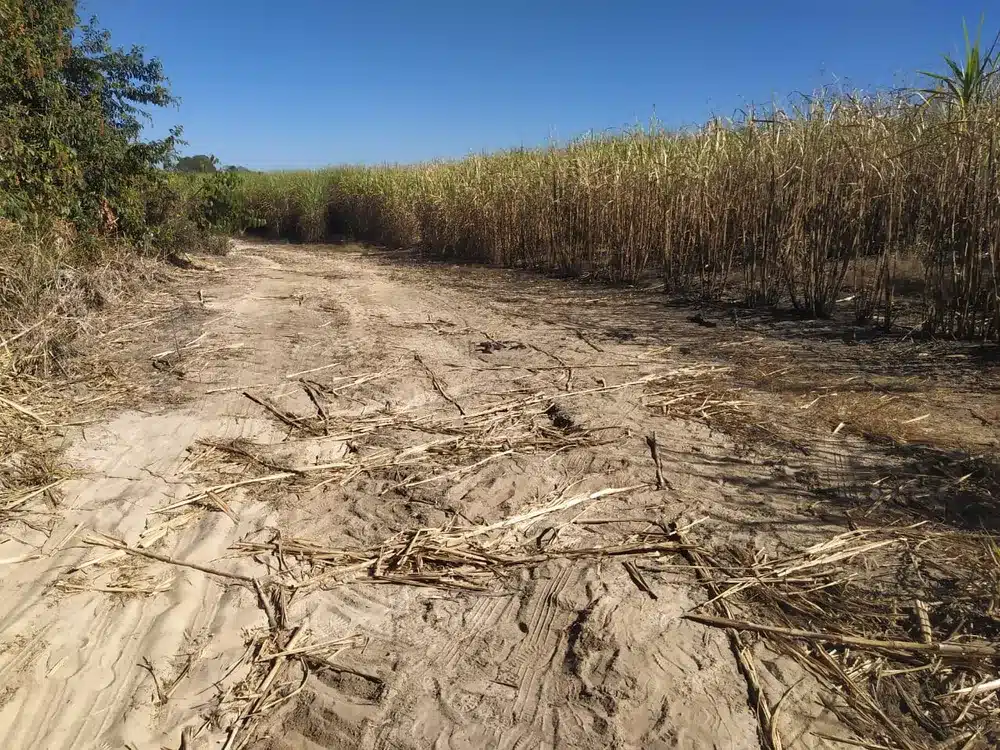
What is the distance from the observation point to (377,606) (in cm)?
255

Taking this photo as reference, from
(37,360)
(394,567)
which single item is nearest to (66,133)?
(37,360)

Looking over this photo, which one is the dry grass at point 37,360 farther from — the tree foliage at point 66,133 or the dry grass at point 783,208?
the dry grass at point 783,208

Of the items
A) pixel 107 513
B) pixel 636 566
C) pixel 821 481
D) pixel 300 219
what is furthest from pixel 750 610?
pixel 300 219

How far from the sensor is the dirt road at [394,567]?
204cm

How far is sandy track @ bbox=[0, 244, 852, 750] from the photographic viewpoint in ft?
6.63

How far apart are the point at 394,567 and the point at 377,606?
26 centimetres

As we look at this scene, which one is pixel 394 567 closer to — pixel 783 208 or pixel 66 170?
pixel 783 208

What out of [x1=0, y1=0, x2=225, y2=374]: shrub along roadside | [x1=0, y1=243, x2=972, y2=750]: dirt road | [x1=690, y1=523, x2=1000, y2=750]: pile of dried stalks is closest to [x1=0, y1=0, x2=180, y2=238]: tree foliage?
[x1=0, y1=0, x2=225, y2=374]: shrub along roadside

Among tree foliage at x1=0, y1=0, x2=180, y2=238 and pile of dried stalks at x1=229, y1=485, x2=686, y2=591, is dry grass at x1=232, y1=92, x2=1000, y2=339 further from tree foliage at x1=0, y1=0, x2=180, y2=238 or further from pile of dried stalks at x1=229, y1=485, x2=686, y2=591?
tree foliage at x1=0, y1=0, x2=180, y2=238

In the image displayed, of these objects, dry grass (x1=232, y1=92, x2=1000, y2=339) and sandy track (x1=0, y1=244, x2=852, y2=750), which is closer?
sandy track (x1=0, y1=244, x2=852, y2=750)

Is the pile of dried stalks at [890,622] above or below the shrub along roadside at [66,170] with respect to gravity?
below

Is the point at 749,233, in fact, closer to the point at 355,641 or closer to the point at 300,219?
the point at 355,641

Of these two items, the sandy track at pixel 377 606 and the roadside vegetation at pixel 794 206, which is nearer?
the sandy track at pixel 377 606

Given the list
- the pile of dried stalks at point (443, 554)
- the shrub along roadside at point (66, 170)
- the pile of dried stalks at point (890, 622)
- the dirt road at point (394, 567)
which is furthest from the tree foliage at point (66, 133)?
the pile of dried stalks at point (890, 622)
